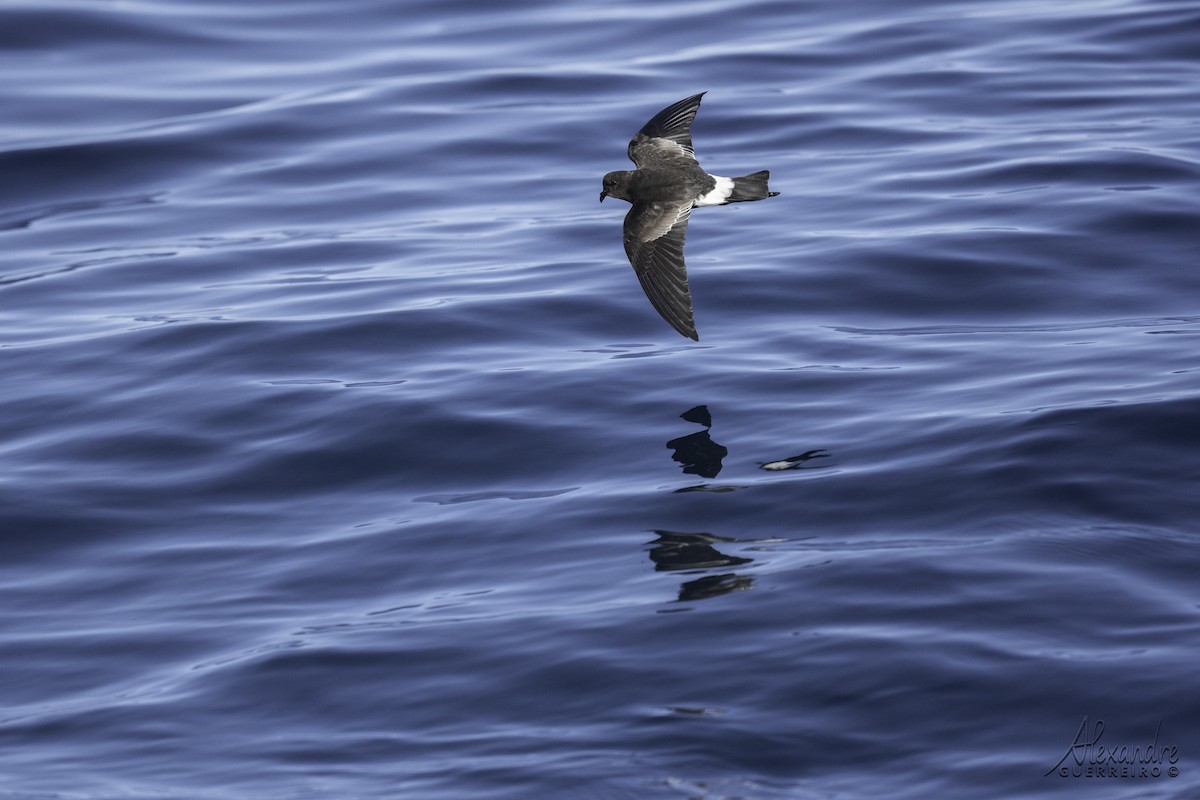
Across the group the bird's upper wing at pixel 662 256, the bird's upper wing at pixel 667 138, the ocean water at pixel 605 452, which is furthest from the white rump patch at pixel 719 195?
the ocean water at pixel 605 452

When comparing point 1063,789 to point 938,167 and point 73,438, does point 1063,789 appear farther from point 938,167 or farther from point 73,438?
point 938,167

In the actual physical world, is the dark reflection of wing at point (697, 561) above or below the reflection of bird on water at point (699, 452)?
below

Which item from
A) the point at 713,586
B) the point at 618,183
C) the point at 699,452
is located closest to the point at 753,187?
the point at 618,183

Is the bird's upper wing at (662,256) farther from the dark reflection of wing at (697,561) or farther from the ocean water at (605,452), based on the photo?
the dark reflection of wing at (697,561)

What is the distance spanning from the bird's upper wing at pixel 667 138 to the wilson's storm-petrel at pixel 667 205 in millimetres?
12

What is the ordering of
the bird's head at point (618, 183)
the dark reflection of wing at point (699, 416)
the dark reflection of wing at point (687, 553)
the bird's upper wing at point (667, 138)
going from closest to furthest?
the dark reflection of wing at point (687, 553)
the dark reflection of wing at point (699, 416)
the bird's head at point (618, 183)
the bird's upper wing at point (667, 138)

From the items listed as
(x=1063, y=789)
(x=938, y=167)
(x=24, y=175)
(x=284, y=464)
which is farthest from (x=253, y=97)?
(x=1063, y=789)

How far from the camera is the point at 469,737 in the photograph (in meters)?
6.79

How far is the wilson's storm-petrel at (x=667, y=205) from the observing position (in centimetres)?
902

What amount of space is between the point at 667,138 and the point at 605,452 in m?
2.59

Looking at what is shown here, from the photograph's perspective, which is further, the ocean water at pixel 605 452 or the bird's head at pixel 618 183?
the bird's head at pixel 618 183

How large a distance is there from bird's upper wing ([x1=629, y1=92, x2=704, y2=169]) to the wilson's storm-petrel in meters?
0.01

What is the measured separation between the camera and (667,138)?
10.9 metres

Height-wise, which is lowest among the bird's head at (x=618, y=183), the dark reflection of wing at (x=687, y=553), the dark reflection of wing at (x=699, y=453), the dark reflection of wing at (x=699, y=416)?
the dark reflection of wing at (x=687, y=553)
